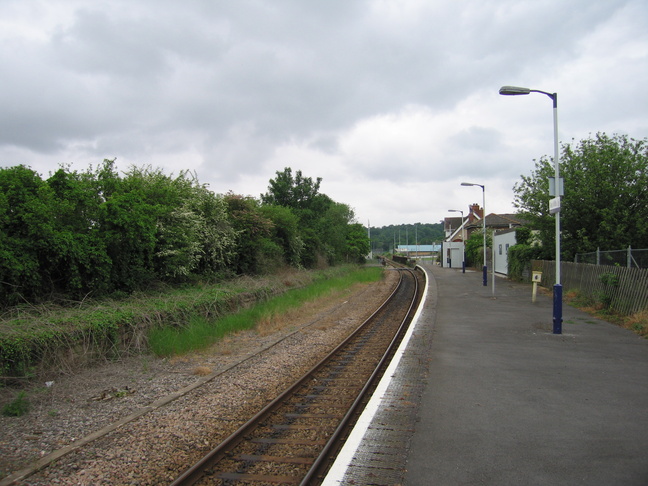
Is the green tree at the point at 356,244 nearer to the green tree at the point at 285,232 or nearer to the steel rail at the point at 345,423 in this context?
the green tree at the point at 285,232

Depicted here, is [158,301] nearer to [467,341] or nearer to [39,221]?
[39,221]

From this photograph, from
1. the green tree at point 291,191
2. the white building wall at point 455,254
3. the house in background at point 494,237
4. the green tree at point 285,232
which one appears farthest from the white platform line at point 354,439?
the white building wall at point 455,254

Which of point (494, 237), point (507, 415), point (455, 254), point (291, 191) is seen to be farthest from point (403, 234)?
point (507, 415)

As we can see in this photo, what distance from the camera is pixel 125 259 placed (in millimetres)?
13625

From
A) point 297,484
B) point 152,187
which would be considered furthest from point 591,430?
point 152,187

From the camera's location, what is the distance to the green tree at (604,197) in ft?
67.9

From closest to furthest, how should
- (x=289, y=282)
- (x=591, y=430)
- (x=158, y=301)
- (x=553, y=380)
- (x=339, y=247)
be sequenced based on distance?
(x=591, y=430), (x=553, y=380), (x=158, y=301), (x=289, y=282), (x=339, y=247)

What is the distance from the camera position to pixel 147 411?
6.48m

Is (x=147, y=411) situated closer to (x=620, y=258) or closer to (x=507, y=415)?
(x=507, y=415)

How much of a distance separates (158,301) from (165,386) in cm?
545

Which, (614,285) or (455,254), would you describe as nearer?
(614,285)

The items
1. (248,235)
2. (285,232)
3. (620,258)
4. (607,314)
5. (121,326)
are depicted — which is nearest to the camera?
(121,326)

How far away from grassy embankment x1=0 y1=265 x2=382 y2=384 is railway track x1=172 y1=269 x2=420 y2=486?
3.81 metres

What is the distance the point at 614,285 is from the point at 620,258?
4452mm
